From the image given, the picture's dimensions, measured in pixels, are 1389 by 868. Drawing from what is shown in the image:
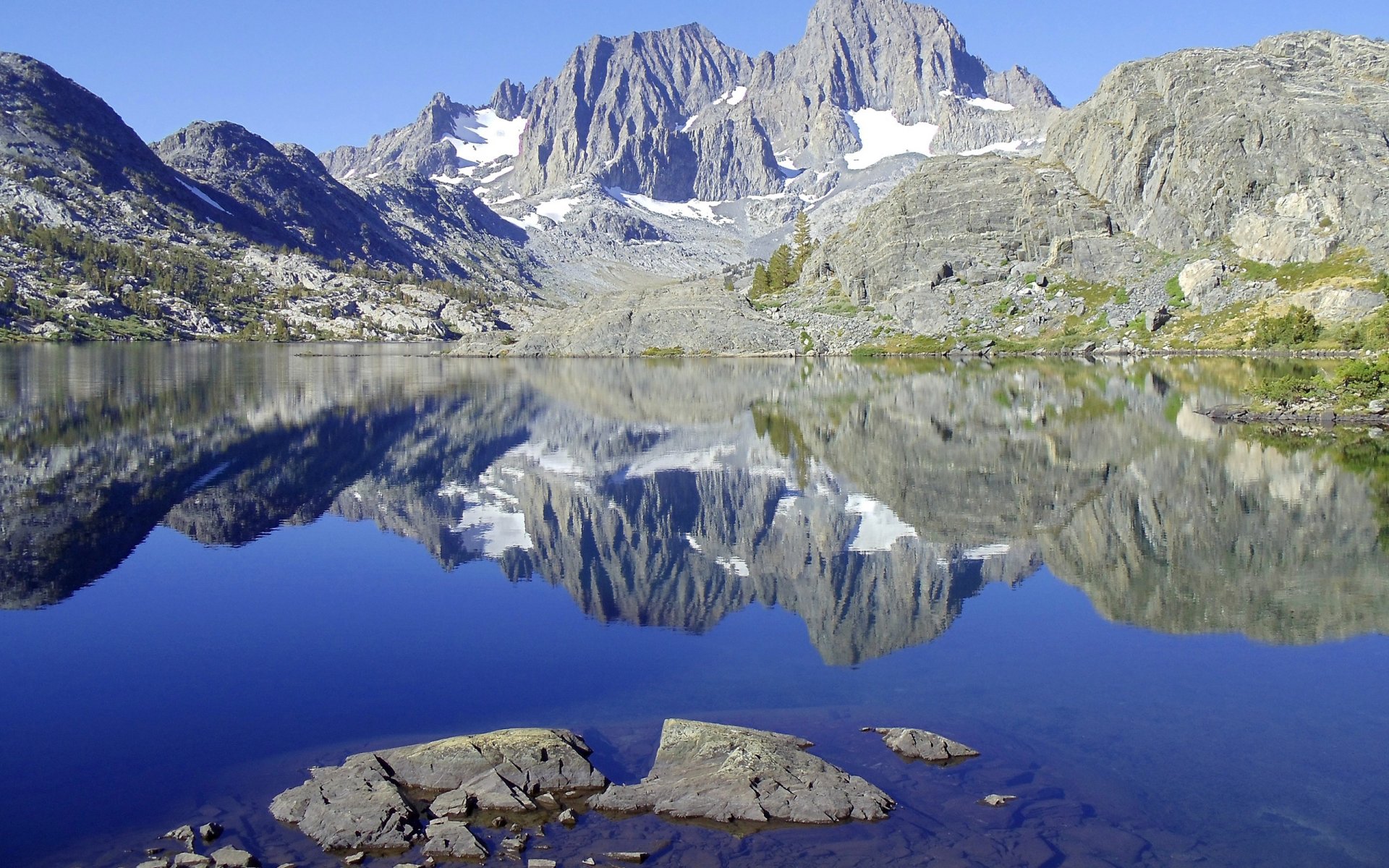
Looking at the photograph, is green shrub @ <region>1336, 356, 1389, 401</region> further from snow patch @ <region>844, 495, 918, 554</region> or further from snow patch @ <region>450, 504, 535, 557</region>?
snow patch @ <region>450, 504, 535, 557</region>

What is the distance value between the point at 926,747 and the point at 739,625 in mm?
9091

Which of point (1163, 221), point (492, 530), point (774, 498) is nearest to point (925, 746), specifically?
point (492, 530)

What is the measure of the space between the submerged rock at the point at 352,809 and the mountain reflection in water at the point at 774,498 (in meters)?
11.1

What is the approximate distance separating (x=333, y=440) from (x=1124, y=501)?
4391cm

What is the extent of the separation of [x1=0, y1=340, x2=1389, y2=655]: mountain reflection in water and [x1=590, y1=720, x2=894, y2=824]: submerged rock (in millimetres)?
6659

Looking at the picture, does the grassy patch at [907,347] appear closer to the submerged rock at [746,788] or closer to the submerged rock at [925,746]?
the submerged rock at [925,746]

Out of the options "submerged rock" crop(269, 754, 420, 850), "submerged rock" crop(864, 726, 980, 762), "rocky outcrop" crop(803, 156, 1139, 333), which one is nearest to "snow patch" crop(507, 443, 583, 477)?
"submerged rock" crop(864, 726, 980, 762)

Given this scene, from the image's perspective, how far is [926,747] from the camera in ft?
55.5

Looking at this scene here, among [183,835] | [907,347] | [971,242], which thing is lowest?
[183,835]

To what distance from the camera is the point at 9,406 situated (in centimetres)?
6794

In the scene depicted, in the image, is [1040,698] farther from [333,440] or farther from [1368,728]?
[333,440]

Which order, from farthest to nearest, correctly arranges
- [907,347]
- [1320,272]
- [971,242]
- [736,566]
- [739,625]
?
1. [971,242]
2. [907,347]
3. [1320,272]
4. [736,566]
5. [739,625]

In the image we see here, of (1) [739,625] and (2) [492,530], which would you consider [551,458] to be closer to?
(2) [492,530]

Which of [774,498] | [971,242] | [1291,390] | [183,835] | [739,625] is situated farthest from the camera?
[971,242]
